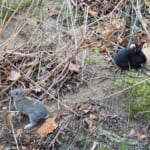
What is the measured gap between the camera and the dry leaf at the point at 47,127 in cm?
346

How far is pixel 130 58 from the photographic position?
4.40 metres

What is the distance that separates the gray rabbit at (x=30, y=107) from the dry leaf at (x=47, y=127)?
2.9 inches

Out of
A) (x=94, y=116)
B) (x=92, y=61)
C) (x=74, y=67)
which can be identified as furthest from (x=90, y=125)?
(x=92, y=61)

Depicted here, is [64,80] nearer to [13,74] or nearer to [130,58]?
[13,74]

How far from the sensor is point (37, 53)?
4.27 metres

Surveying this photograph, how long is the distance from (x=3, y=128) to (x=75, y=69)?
1.20m

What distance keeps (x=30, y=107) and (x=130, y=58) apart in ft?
5.04

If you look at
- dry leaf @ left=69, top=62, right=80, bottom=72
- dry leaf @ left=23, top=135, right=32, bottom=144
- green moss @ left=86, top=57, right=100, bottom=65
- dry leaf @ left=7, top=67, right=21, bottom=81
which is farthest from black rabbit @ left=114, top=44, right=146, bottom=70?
dry leaf @ left=23, top=135, right=32, bottom=144

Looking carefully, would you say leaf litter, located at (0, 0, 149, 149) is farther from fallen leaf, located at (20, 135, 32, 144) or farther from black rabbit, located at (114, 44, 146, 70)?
black rabbit, located at (114, 44, 146, 70)

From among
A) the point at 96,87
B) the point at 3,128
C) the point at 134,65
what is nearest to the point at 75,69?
the point at 96,87

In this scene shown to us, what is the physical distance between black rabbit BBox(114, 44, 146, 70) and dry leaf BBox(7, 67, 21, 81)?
1.27 metres

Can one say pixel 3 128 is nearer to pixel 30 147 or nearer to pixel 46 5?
pixel 30 147

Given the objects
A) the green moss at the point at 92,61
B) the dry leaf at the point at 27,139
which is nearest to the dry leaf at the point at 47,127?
the dry leaf at the point at 27,139

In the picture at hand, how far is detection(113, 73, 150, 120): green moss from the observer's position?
3.71 m
